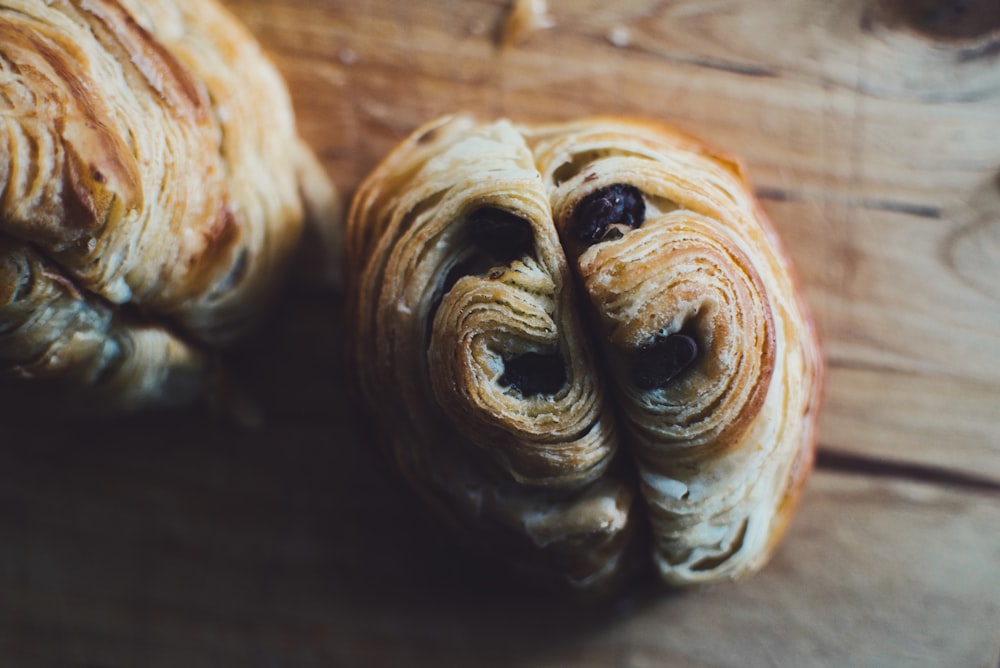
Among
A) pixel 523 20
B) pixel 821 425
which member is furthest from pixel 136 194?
pixel 821 425

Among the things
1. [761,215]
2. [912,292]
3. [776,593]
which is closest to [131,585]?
[776,593]

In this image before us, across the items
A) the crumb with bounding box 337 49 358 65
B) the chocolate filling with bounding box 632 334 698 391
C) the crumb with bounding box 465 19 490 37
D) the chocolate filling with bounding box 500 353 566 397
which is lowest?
the chocolate filling with bounding box 500 353 566 397

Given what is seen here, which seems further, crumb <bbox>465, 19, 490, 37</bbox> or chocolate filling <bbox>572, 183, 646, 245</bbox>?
crumb <bbox>465, 19, 490, 37</bbox>

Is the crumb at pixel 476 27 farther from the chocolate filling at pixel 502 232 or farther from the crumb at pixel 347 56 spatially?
the chocolate filling at pixel 502 232

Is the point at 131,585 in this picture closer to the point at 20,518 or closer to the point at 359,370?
the point at 20,518

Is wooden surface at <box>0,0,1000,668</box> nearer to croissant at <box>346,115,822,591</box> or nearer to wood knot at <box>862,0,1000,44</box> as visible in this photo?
wood knot at <box>862,0,1000,44</box>

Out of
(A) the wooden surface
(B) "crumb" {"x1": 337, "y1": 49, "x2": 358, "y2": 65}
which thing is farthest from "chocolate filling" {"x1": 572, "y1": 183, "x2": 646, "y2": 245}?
(B) "crumb" {"x1": 337, "y1": 49, "x2": 358, "y2": 65}

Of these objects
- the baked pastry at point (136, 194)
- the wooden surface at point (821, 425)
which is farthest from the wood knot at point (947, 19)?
the baked pastry at point (136, 194)
